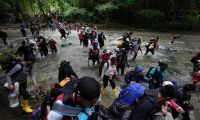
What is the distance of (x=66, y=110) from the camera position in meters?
2.86

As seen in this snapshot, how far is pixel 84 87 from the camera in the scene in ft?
8.98

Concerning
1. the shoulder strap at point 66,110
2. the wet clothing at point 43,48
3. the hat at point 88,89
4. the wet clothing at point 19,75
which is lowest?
the wet clothing at point 43,48

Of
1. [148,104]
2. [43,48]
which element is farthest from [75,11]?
[148,104]

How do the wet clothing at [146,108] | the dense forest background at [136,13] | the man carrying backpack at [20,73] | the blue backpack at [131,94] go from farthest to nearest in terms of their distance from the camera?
the dense forest background at [136,13], the man carrying backpack at [20,73], the blue backpack at [131,94], the wet clothing at [146,108]

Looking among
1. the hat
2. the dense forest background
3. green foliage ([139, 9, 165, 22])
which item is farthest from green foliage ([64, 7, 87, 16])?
the hat

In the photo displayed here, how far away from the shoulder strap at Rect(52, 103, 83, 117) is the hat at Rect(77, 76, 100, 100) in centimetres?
16

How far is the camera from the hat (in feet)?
8.96

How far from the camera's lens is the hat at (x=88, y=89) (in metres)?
2.73

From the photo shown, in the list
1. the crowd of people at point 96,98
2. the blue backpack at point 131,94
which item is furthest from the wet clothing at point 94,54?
the blue backpack at point 131,94

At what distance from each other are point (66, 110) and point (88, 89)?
0.33 m

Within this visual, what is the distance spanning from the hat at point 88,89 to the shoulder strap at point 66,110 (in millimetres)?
160

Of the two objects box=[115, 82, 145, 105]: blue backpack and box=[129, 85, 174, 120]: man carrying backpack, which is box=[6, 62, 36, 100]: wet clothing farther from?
box=[129, 85, 174, 120]: man carrying backpack

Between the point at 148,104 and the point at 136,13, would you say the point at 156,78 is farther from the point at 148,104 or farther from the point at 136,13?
the point at 136,13

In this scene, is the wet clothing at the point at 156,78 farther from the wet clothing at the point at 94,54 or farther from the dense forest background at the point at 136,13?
the dense forest background at the point at 136,13
